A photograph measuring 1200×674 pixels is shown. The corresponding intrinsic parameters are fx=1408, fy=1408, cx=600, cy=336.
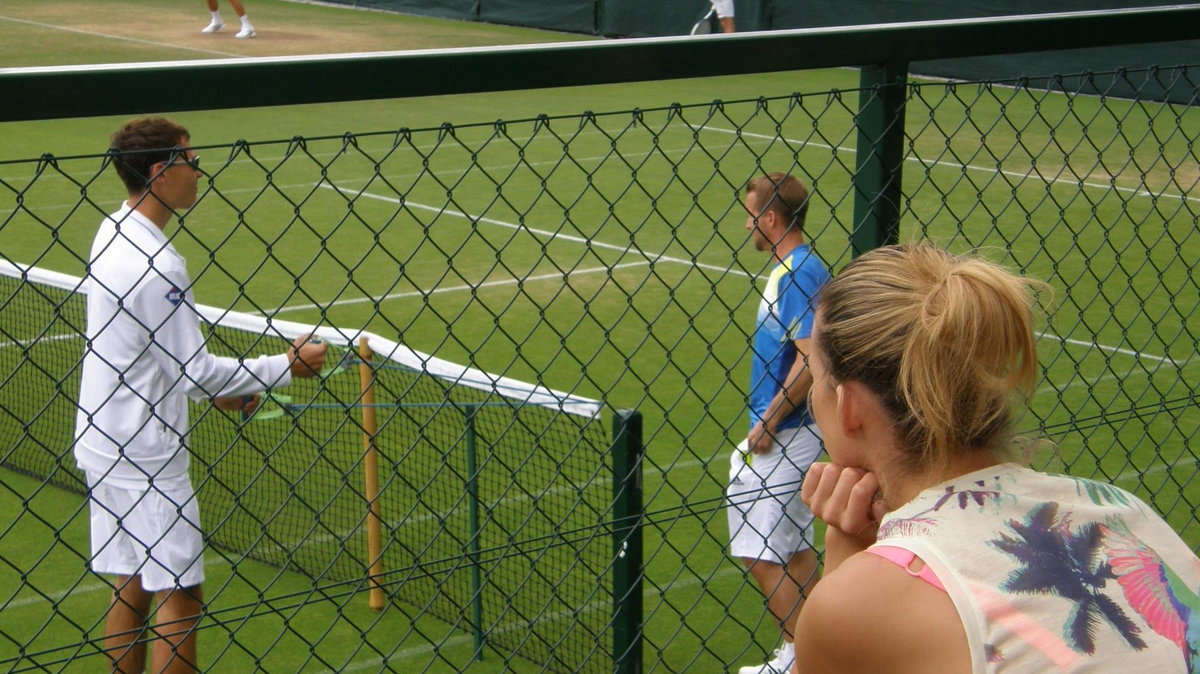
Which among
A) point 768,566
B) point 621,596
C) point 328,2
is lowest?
point 328,2

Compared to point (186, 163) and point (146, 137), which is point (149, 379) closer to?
point (146, 137)

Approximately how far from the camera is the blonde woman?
1.75 meters

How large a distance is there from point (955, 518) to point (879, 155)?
6.42 ft

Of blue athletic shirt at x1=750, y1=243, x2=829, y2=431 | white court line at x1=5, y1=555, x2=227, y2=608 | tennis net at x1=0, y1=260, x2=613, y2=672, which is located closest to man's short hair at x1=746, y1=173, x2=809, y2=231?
blue athletic shirt at x1=750, y1=243, x2=829, y2=431

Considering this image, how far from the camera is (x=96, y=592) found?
6.24m

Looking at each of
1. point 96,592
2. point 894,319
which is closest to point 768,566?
point 96,592

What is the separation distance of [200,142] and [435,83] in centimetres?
1437

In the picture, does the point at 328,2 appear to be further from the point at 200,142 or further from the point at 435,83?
the point at 435,83

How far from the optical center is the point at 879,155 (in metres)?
3.68

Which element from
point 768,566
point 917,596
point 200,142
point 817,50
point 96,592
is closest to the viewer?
point 917,596

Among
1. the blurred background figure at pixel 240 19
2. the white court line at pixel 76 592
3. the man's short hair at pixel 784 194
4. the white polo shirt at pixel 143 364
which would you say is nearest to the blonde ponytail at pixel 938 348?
the white polo shirt at pixel 143 364

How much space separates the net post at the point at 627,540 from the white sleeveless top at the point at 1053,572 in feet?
5.63

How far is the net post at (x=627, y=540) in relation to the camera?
3732 millimetres

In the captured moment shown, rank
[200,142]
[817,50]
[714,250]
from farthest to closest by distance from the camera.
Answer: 1. [200,142]
2. [714,250]
3. [817,50]
